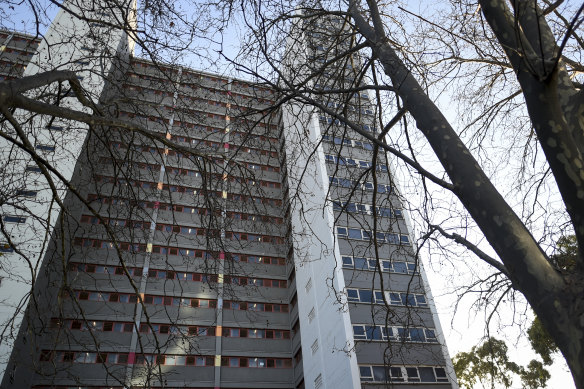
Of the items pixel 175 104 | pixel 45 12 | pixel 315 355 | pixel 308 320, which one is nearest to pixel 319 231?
pixel 308 320

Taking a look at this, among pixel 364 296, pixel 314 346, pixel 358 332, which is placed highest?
pixel 364 296

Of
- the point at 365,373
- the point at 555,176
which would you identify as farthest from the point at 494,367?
the point at 365,373

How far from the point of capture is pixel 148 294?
97.3 ft

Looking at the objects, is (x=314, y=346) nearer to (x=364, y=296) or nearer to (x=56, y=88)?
(x=364, y=296)

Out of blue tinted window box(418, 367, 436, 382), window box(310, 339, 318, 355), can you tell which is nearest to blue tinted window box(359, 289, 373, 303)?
window box(310, 339, 318, 355)

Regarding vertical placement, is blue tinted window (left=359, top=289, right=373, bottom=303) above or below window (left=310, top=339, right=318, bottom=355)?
above

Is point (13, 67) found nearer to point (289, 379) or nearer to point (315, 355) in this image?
point (315, 355)

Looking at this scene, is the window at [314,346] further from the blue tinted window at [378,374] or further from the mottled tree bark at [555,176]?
the mottled tree bark at [555,176]

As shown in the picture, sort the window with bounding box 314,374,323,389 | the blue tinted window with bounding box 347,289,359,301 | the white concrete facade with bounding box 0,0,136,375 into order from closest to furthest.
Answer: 1. the white concrete facade with bounding box 0,0,136,375
2. the blue tinted window with bounding box 347,289,359,301
3. the window with bounding box 314,374,323,389

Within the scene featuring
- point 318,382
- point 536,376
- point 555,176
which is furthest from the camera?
point 318,382

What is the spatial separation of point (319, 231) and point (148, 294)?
13.8 metres

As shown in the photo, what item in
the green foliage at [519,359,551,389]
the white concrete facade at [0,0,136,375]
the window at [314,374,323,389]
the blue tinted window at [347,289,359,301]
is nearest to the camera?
the white concrete facade at [0,0,136,375]

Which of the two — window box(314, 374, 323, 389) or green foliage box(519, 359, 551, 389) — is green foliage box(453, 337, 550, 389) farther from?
window box(314, 374, 323, 389)

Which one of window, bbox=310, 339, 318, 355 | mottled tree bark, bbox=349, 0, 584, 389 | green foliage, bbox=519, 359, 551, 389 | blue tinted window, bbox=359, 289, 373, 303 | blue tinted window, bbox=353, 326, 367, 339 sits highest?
blue tinted window, bbox=359, 289, 373, 303
